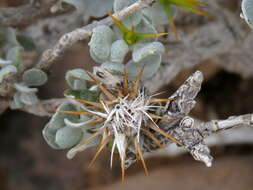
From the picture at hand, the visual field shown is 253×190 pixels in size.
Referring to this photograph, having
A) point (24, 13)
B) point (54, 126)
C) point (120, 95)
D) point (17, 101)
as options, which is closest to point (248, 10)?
point (120, 95)

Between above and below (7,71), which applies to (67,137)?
below

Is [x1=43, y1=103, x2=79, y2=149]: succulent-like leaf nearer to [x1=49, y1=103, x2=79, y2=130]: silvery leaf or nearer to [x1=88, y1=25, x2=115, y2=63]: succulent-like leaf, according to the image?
[x1=49, y1=103, x2=79, y2=130]: silvery leaf

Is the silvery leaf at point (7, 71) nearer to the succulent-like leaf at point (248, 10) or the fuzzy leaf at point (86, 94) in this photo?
the fuzzy leaf at point (86, 94)

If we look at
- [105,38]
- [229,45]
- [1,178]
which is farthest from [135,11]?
[1,178]

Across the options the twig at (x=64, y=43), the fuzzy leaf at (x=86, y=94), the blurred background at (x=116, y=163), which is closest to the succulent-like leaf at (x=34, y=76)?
the twig at (x=64, y=43)

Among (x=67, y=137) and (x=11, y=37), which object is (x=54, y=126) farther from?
(x=11, y=37)
